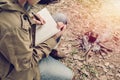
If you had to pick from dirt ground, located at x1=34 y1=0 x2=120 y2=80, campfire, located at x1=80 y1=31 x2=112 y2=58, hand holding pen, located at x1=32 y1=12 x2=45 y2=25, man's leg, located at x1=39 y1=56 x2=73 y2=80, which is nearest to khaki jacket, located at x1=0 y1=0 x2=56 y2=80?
man's leg, located at x1=39 y1=56 x2=73 y2=80

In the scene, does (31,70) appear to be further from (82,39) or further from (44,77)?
(82,39)

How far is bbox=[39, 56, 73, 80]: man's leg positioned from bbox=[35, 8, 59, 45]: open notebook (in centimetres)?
24

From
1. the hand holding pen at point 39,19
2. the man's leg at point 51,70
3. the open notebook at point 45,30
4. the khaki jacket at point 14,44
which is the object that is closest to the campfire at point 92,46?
the man's leg at point 51,70

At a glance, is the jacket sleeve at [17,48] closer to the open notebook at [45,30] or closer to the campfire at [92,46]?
the open notebook at [45,30]

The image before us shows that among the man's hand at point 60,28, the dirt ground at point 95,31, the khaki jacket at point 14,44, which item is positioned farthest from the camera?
the dirt ground at point 95,31

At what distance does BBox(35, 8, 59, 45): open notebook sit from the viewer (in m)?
3.04

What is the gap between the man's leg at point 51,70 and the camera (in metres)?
3.01

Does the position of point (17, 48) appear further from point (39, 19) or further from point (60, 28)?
point (60, 28)

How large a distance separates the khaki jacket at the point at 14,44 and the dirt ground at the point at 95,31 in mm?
1252

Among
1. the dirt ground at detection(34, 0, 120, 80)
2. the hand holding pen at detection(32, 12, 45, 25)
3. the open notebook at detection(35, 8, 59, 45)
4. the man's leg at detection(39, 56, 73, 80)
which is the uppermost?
the hand holding pen at detection(32, 12, 45, 25)

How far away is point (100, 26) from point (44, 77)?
174 cm

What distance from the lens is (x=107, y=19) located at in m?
4.58

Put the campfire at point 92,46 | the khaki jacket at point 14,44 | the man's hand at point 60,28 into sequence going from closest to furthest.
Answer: the khaki jacket at point 14,44, the man's hand at point 60,28, the campfire at point 92,46

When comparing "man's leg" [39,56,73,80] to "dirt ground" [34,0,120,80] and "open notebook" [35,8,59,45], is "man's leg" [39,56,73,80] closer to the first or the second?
"open notebook" [35,8,59,45]
